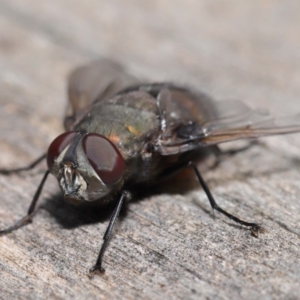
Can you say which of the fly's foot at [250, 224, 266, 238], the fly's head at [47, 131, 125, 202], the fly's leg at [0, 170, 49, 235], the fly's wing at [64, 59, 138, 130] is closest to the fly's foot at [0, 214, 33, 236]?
the fly's leg at [0, 170, 49, 235]

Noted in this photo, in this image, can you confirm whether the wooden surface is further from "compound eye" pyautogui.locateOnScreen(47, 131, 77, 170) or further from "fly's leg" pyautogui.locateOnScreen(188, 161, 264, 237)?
"compound eye" pyautogui.locateOnScreen(47, 131, 77, 170)

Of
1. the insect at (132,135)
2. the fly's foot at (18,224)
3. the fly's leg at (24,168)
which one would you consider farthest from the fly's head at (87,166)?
the fly's leg at (24,168)

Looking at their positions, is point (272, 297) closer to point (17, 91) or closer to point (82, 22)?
point (17, 91)

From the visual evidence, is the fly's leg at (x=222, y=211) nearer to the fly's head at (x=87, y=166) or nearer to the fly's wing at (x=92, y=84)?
the fly's head at (x=87, y=166)

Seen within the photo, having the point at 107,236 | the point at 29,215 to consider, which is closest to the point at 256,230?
the point at 107,236

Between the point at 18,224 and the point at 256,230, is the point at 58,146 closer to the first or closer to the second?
the point at 18,224

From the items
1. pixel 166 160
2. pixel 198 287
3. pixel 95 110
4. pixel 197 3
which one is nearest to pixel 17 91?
pixel 95 110

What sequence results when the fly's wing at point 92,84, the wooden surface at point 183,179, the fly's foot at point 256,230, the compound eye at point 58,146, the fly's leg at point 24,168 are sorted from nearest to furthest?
the wooden surface at point 183,179, the fly's foot at point 256,230, the compound eye at point 58,146, the fly's leg at point 24,168, the fly's wing at point 92,84
